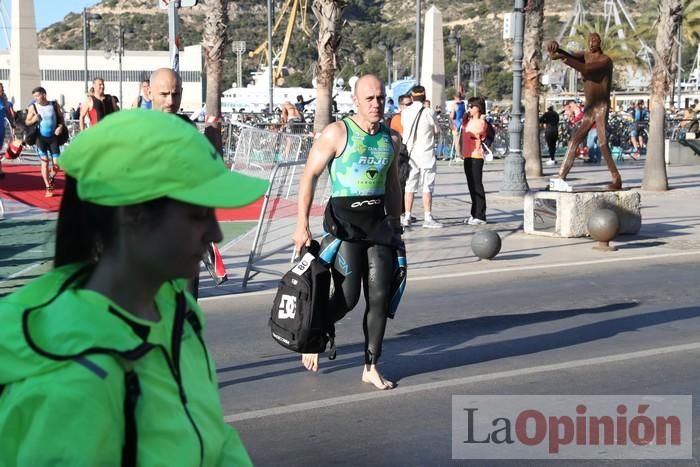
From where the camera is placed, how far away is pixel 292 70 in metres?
128

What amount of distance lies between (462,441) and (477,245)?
6706 mm

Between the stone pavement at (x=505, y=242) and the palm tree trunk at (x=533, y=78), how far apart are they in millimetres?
2789

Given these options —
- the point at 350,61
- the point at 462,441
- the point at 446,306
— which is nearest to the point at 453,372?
the point at 462,441

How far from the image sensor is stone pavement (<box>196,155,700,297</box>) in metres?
12.0

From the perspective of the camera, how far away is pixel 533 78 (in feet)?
74.4

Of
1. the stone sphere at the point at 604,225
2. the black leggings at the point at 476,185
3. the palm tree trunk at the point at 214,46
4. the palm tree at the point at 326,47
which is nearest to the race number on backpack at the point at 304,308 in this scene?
the stone sphere at the point at 604,225

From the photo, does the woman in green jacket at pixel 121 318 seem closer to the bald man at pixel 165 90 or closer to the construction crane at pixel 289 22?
the bald man at pixel 165 90

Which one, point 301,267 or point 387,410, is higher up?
point 301,267

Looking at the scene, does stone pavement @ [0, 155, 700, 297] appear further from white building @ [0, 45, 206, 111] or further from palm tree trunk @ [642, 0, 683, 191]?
white building @ [0, 45, 206, 111]

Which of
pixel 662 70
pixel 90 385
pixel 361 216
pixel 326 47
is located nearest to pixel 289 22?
pixel 326 47

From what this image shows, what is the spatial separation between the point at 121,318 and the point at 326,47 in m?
16.8

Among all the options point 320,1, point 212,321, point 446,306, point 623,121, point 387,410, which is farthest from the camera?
point 623,121

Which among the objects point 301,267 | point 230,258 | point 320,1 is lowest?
point 230,258

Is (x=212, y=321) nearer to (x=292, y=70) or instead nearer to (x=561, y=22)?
(x=292, y=70)
